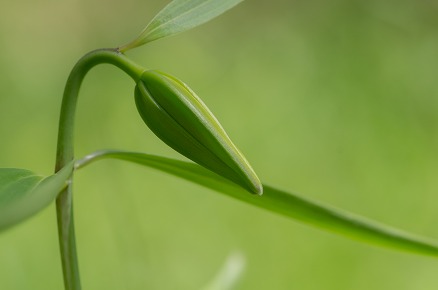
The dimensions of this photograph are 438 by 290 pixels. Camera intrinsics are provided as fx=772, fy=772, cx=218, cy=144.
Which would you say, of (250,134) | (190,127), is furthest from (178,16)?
(250,134)

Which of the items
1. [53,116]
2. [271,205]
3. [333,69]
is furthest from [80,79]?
[333,69]

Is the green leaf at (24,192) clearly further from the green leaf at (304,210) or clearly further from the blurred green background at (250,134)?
the blurred green background at (250,134)

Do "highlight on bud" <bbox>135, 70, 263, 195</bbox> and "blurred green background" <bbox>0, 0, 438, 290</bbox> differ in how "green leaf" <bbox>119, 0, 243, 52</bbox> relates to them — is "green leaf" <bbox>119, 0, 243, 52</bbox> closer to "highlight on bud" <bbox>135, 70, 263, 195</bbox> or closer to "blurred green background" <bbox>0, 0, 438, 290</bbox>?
"highlight on bud" <bbox>135, 70, 263, 195</bbox>

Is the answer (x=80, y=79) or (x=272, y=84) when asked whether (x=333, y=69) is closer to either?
(x=272, y=84)

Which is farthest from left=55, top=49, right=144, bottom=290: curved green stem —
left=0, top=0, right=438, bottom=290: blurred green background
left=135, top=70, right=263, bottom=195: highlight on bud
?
left=0, top=0, right=438, bottom=290: blurred green background

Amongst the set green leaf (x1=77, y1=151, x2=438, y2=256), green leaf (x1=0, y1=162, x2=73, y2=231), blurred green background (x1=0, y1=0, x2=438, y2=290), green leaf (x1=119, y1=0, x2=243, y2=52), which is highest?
green leaf (x1=119, y1=0, x2=243, y2=52)

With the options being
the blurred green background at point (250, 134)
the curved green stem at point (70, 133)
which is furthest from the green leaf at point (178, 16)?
the blurred green background at point (250, 134)
